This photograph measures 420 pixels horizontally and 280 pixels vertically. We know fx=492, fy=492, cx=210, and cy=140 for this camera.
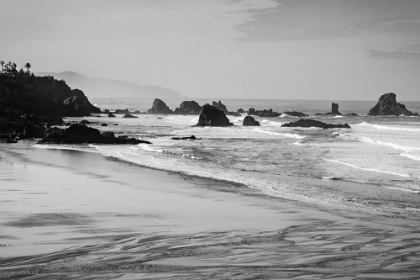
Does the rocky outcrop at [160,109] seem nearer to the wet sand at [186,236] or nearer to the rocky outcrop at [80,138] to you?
the rocky outcrop at [80,138]

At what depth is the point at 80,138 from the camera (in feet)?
120

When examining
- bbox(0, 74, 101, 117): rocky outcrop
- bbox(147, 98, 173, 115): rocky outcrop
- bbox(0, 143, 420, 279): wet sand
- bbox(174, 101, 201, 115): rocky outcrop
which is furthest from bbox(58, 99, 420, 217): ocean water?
bbox(147, 98, 173, 115): rocky outcrop

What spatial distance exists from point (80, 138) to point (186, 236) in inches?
1118

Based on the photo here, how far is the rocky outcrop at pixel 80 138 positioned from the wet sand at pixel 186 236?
64.0 ft

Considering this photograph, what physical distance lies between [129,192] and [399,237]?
28.0 ft

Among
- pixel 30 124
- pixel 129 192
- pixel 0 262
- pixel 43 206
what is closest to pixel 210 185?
pixel 129 192

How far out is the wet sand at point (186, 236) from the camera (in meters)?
7.57

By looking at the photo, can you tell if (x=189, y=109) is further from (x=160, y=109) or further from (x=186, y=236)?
(x=186, y=236)

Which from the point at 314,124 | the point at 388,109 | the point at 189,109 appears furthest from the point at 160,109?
the point at 314,124

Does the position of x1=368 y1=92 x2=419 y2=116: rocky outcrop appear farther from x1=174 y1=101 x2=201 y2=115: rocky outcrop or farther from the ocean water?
the ocean water

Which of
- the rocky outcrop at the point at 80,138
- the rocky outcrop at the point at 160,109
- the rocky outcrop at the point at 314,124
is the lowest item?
the rocky outcrop at the point at 80,138

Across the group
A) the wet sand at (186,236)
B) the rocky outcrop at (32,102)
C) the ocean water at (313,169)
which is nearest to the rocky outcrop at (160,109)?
the rocky outcrop at (32,102)

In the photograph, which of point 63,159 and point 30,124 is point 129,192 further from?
point 30,124

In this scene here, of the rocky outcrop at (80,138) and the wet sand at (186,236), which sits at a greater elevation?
the rocky outcrop at (80,138)
